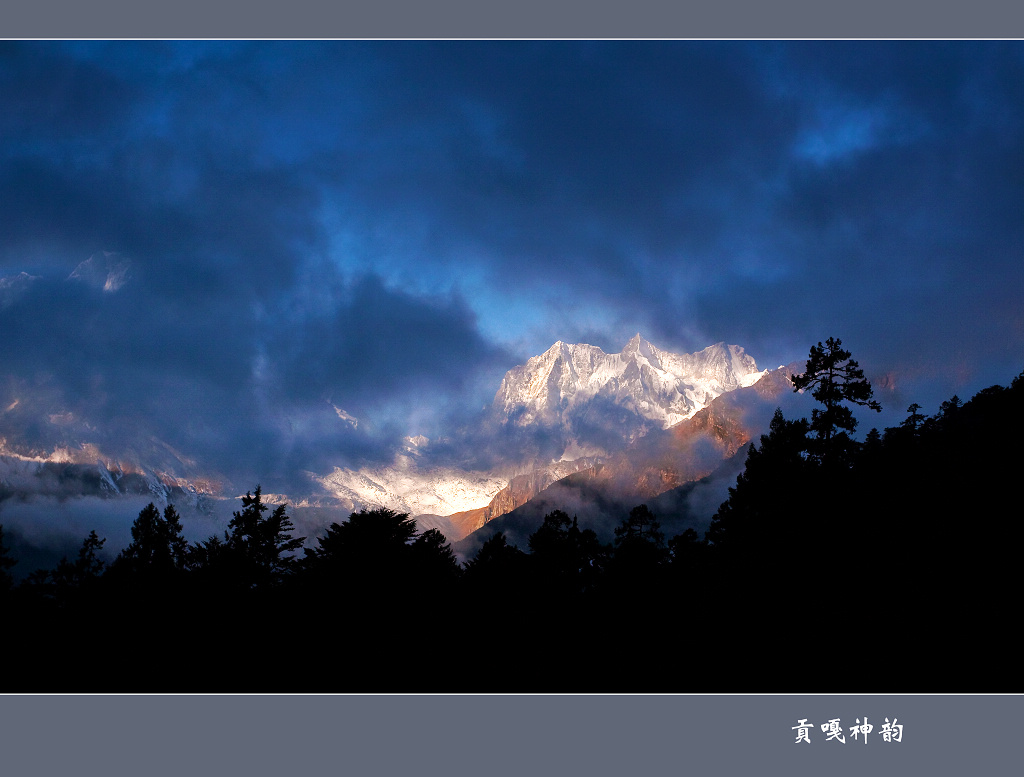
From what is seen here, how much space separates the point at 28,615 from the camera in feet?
144

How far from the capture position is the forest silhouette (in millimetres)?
26203

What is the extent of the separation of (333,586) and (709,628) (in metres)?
23.8

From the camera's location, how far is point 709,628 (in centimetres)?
3316

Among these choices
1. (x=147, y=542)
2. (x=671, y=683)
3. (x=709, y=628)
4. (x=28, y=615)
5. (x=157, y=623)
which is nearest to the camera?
(x=671, y=683)

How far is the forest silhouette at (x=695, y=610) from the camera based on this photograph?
26.2 metres

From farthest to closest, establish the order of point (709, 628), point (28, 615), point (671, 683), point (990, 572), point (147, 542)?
point (147, 542) → point (28, 615) → point (709, 628) → point (671, 683) → point (990, 572)

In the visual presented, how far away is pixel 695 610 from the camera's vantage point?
36.4 m

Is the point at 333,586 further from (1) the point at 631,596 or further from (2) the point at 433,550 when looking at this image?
(1) the point at 631,596

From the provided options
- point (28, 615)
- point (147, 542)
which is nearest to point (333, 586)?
point (28, 615)

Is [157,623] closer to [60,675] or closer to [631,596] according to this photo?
[60,675]

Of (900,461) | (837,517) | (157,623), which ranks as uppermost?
(900,461)

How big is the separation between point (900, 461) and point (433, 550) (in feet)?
116

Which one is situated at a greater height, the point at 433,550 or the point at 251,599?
the point at 433,550

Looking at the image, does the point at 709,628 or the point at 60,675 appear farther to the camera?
the point at 60,675
